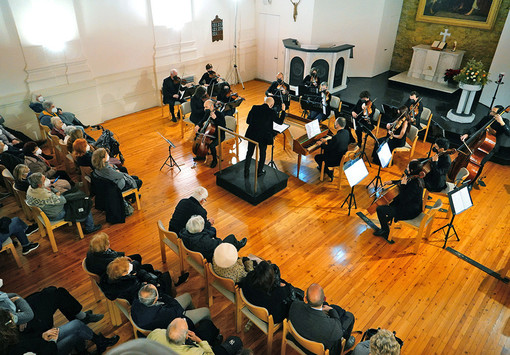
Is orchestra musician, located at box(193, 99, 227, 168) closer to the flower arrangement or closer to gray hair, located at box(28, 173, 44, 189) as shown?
gray hair, located at box(28, 173, 44, 189)

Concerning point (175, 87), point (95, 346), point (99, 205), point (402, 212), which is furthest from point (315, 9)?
point (95, 346)

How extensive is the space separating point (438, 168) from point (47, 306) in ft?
17.1

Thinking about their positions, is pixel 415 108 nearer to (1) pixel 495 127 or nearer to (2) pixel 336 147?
(1) pixel 495 127

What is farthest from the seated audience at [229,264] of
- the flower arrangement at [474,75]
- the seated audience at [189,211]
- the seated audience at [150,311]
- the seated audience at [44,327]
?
the flower arrangement at [474,75]

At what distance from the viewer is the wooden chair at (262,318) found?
344 cm

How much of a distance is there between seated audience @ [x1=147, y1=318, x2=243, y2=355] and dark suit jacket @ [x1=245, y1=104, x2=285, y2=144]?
3364 millimetres

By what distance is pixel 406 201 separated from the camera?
4969 mm

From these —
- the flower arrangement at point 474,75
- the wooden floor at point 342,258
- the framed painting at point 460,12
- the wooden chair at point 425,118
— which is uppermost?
the framed painting at point 460,12

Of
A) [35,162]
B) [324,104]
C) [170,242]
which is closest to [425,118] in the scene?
[324,104]

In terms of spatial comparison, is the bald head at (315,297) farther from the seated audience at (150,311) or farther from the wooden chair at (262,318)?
the seated audience at (150,311)

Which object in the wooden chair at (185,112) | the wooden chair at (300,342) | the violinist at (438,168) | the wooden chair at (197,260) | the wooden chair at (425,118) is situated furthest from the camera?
the wooden chair at (185,112)

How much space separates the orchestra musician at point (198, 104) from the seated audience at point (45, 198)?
318 cm

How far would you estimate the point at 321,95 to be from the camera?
7.88 metres

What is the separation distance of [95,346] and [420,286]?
3.81m
